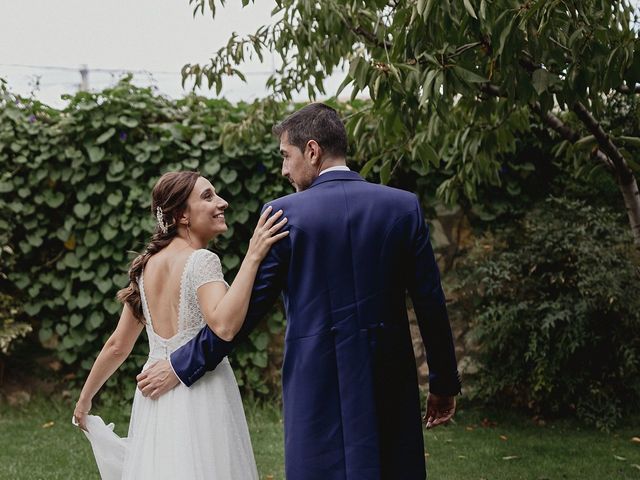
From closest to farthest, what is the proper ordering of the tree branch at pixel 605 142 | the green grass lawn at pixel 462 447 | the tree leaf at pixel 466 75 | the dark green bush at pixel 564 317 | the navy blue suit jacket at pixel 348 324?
the navy blue suit jacket at pixel 348 324 → the tree leaf at pixel 466 75 → the tree branch at pixel 605 142 → the green grass lawn at pixel 462 447 → the dark green bush at pixel 564 317

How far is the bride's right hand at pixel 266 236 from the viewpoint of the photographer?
248 centimetres

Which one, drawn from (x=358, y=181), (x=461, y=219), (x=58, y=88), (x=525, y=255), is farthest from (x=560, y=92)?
(x=58, y=88)

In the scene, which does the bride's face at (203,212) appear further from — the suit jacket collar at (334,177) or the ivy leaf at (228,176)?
the ivy leaf at (228,176)

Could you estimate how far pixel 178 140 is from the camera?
6398 mm

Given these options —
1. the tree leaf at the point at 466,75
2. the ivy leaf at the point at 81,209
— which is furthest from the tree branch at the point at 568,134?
the ivy leaf at the point at 81,209

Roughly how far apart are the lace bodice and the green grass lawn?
2.14 m

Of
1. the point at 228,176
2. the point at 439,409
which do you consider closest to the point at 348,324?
the point at 439,409

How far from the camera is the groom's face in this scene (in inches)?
101

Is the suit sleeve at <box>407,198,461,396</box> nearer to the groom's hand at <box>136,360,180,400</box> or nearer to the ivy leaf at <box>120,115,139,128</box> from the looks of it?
the groom's hand at <box>136,360,180,400</box>

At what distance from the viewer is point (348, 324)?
2.47 meters

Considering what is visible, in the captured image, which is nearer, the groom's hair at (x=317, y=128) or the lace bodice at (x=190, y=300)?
the groom's hair at (x=317, y=128)

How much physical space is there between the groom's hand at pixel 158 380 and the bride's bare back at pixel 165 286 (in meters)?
0.11

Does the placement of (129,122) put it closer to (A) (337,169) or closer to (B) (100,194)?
(B) (100,194)

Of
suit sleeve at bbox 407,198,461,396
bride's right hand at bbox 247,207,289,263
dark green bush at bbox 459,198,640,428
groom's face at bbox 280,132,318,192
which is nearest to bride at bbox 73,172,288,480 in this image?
bride's right hand at bbox 247,207,289,263
